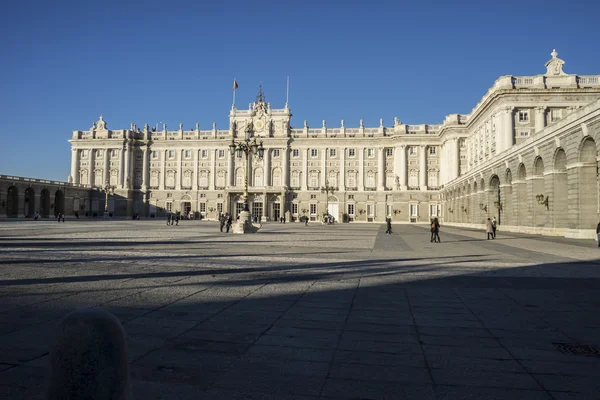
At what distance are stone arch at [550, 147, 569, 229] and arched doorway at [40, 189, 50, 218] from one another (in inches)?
2688

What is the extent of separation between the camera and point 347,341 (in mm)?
4699

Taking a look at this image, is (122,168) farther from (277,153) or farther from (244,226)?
(244,226)

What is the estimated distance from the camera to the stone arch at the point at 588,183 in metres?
22.9

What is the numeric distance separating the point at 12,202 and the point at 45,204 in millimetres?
5266

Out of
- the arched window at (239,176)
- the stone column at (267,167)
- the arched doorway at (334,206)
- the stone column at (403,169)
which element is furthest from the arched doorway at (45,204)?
the stone column at (403,169)

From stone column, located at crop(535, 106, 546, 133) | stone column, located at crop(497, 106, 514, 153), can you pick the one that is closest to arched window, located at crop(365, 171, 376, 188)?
stone column, located at crop(497, 106, 514, 153)

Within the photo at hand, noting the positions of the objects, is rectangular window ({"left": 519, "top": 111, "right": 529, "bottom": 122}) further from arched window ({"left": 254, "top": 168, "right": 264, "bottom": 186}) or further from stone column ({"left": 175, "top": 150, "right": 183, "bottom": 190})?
stone column ({"left": 175, "top": 150, "right": 183, "bottom": 190})

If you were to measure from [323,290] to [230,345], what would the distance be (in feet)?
11.9

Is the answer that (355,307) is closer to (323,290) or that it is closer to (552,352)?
(323,290)

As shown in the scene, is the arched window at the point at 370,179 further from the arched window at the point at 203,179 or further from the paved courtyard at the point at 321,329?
the paved courtyard at the point at 321,329

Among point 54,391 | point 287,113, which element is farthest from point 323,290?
point 287,113

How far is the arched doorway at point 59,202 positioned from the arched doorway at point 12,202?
7.00 metres

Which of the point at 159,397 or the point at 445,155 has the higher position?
the point at 445,155

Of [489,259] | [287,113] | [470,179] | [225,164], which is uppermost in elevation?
[287,113]
